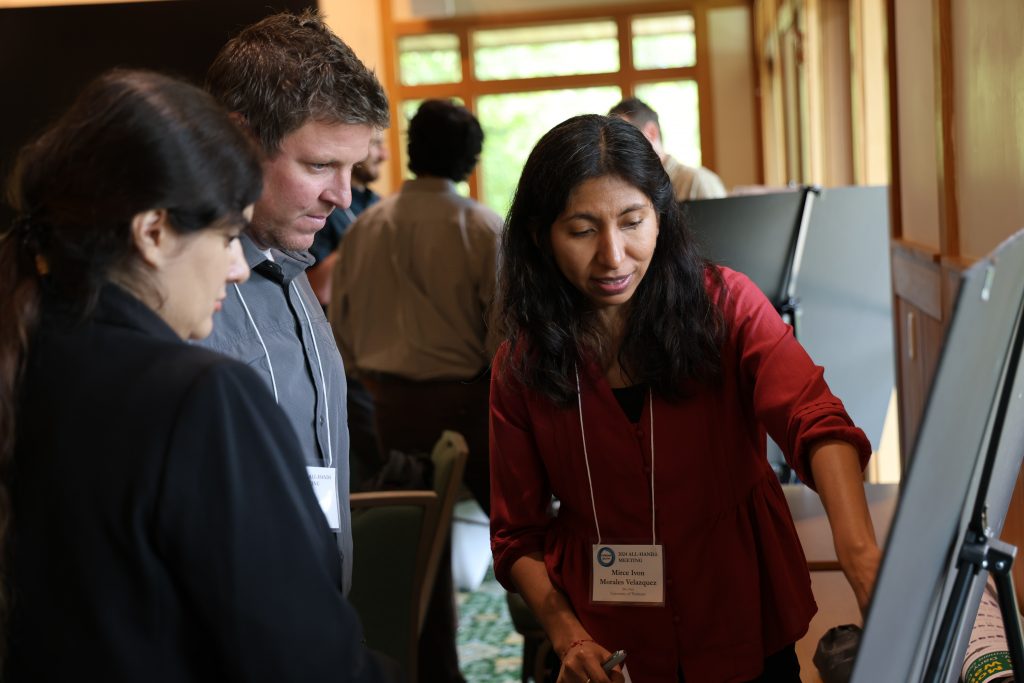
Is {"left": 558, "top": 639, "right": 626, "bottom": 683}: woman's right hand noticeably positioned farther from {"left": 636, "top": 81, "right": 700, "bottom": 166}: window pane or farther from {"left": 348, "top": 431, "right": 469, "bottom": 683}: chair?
{"left": 636, "top": 81, "right": 700, "bottom": 166}: window pane

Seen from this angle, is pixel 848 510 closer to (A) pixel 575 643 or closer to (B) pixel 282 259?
(A) pixel 575 643

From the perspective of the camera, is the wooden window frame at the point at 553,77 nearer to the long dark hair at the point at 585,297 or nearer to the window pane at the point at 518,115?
the window pane at the point at 518,115

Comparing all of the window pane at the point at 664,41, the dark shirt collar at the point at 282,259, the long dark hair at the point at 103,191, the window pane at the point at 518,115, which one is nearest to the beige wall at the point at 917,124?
the dark shirt collar at the point at 282,259

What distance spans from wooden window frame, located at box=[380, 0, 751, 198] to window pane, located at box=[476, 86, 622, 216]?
0.08m

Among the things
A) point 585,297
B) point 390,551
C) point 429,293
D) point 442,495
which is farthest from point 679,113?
point 585,297

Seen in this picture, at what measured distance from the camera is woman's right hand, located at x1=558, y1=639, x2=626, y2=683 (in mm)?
1408

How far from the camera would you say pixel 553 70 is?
11.3 metres

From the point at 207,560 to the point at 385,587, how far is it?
169cm

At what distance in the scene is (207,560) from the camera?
0.89 meters

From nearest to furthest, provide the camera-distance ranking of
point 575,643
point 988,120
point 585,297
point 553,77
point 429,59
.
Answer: point 575,643, point 585,297, point 988,120, point 553,77, point 429,59

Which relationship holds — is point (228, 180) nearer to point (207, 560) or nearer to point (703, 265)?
point (207, 560)

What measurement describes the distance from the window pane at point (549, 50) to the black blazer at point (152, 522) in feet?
35.1

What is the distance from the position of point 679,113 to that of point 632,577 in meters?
10.3

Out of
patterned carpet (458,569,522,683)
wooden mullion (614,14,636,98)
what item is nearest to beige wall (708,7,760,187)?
wooden mullion (614,14,636,98)
